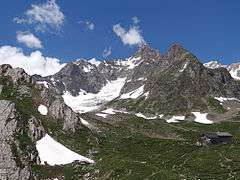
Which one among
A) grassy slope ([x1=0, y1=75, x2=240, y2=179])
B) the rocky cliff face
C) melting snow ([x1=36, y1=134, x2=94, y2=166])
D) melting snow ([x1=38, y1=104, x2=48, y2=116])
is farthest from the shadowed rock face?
melting snow ([x1=38, y1=104, x2=48, y2=116])

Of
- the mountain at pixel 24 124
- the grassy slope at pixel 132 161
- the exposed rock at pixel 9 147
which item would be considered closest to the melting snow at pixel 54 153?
the mountain at pixel 24 124

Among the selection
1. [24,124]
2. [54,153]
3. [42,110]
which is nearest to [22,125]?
[24,124]

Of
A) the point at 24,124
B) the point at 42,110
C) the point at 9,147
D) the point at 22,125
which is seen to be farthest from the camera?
the point at 42,110

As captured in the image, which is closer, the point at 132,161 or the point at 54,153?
the point at 132,161

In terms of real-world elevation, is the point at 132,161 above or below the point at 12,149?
above

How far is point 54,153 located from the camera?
164125 millimetres

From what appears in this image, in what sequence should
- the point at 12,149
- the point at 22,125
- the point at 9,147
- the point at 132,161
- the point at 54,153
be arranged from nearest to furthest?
the point at 9,147 < the point at 12,149 < the point at 132,161 < the point at 22,125 < the point at 54,153

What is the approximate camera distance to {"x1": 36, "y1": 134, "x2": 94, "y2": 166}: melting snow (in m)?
159

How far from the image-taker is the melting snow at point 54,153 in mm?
158750

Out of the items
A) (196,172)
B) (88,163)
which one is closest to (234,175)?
(196,172)

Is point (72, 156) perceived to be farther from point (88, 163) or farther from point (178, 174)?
point (178, 174)

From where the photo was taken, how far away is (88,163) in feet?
525

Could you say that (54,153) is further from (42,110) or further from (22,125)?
(42,110)

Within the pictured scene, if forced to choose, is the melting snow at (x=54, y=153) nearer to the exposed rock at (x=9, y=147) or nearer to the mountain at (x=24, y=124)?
the mountain at (x=24, y=124)
